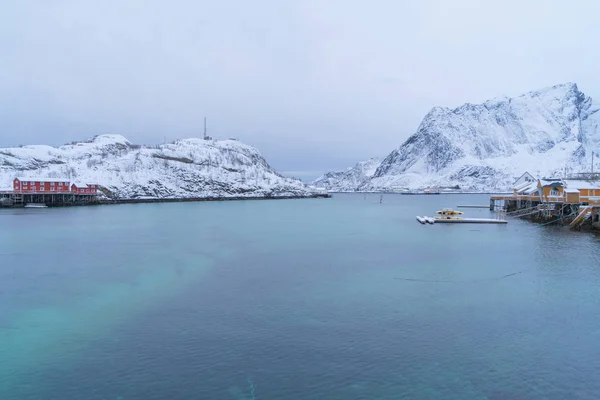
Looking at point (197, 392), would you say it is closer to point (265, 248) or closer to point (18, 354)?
point (18, 354)

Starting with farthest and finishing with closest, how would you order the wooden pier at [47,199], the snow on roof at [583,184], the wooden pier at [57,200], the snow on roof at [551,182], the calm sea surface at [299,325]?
the wooden pier at [57,200] → the wooden pier at [47,199] → the snow on roof at [551,182] → the snow on roof at [583,184] → the calm sea surface at [299,325]

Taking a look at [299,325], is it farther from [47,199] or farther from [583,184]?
[47,199]

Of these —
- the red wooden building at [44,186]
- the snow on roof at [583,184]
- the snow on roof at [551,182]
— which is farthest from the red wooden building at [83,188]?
the snow on roof at [583,184]

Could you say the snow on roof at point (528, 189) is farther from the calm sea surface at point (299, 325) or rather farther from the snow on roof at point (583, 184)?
the calm sea surface at point (299, 325)

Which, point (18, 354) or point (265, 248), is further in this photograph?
point (265, 248)

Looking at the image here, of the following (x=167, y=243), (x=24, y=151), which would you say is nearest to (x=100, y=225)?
(x=167, y=243)

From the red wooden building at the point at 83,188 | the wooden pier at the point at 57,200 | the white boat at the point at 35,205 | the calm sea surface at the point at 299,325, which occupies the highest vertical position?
the red wooden building at the point at 83,188

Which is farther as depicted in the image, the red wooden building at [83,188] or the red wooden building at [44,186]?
the red wooden building at [83,188]
